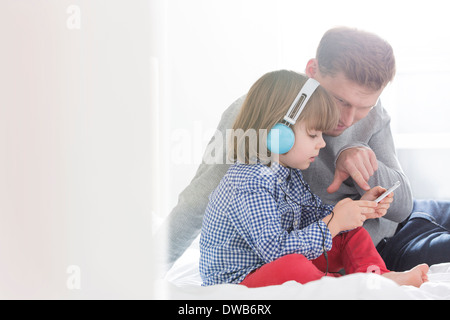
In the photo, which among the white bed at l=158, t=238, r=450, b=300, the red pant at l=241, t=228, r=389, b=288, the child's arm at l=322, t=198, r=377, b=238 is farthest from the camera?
the child's arm at l=322, t=198, r=377, b=238

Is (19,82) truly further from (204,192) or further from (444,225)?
(444,225)

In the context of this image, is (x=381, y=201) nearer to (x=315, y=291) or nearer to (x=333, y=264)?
(x=333, y=264)

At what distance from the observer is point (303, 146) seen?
2.81 ft

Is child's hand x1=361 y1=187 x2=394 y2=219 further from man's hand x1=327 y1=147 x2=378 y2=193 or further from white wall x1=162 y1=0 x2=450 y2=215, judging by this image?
white wall x1=162 y1=0 x2=450 y2=215

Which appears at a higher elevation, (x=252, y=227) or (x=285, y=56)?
(x=285, y=56)

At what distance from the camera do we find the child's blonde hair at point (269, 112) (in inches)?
33.6

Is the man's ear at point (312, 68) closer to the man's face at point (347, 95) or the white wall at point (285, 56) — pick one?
the man's face at point (347, 95)

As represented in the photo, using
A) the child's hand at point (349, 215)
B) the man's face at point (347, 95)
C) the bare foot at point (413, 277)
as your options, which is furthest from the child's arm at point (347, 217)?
the man's face at point (347, 95)

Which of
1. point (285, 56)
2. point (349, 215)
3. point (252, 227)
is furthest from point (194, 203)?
point (285, 56)

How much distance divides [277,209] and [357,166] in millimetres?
236

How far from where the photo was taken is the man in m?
0.93

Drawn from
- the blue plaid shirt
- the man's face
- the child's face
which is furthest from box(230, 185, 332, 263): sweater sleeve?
the man's face

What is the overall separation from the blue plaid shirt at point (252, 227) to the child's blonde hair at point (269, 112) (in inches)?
1.5

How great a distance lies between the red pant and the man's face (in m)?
0.24
